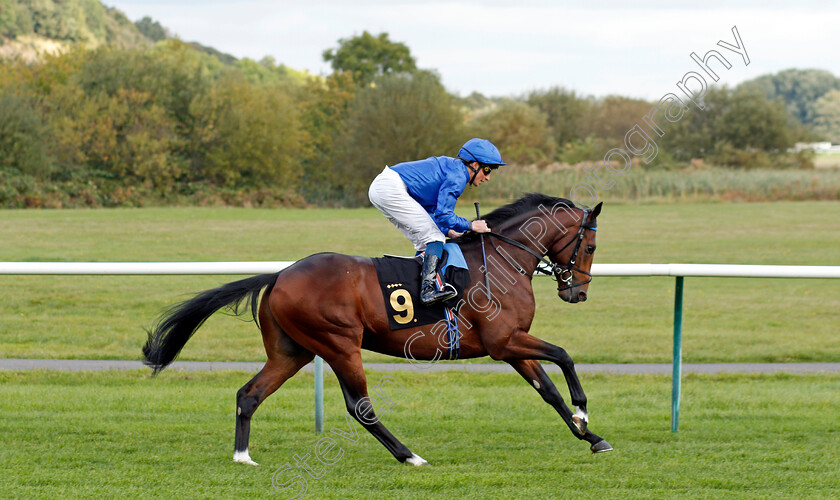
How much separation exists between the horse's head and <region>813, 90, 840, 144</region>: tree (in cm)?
7257

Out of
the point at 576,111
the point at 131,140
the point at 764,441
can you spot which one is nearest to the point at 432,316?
the point at 764,441

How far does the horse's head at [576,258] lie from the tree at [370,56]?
1718 inches

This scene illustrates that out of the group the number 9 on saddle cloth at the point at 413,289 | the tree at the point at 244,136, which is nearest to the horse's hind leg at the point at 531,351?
the number 9 on saddle cloth at the point at 413,289

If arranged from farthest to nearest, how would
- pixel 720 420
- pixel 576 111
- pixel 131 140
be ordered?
pixel 576 111
pixel 131 140
pixel 720 420

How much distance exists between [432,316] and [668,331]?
5.60m

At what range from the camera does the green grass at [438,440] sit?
12.1 ft

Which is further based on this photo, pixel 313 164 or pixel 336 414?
pixel 313 164

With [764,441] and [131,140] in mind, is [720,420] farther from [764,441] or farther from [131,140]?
[131,140]

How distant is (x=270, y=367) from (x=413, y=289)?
2.67 ft

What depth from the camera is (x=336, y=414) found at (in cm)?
530

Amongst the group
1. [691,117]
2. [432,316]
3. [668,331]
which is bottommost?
[668,331]

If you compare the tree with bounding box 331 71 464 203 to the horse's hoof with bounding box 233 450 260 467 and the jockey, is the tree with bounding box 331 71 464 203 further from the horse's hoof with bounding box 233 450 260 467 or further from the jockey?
the horse's hoof with bounding box 233 450 260 467

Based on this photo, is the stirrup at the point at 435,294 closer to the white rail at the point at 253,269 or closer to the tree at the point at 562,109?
the white rail at the point at 253,269

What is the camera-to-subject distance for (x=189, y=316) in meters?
4.33
